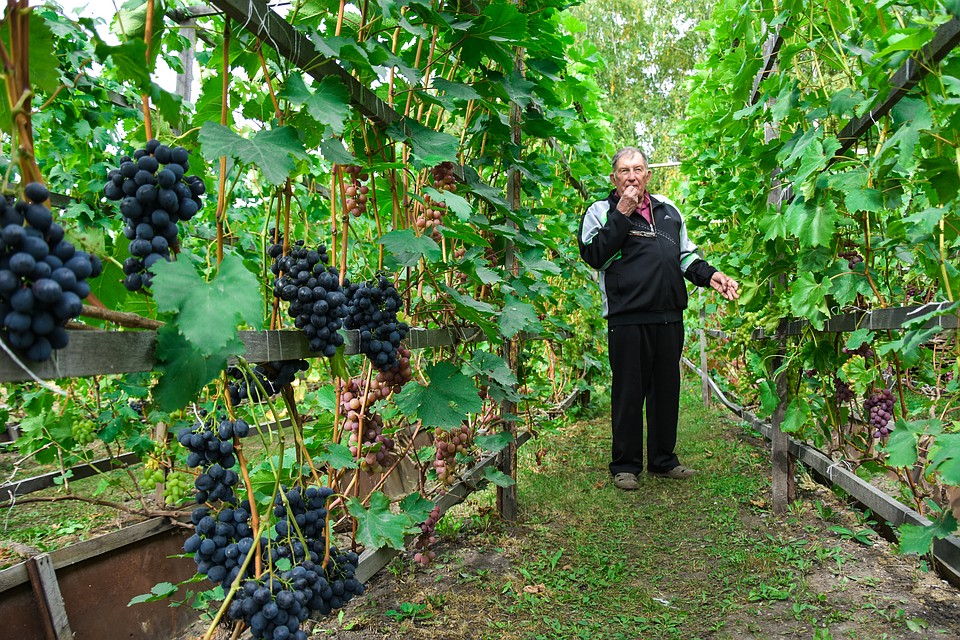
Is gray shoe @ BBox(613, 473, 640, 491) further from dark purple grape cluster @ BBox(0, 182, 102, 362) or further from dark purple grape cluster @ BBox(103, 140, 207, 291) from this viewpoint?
dark purple grape cluster @ BBox(0, 182, 102, 362)

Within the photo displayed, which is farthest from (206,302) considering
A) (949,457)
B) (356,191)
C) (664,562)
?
(664,562)

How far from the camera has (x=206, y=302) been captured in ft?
2.75

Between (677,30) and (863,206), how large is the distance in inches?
865

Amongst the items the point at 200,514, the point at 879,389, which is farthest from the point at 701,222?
the point at 200,514

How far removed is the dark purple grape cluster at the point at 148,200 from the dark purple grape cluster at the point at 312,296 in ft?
1.18

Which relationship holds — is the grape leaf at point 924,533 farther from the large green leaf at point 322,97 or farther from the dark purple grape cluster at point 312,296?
the large green leaf at point 322,97

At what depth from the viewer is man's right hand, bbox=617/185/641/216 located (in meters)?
3.57

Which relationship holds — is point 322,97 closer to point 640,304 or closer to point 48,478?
point 48,478

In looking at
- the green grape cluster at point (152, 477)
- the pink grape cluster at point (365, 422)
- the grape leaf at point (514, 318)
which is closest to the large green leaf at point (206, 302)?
the pink grape cluster at point (365, 422)

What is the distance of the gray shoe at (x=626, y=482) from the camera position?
3.67 metres

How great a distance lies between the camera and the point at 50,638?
1.86 m

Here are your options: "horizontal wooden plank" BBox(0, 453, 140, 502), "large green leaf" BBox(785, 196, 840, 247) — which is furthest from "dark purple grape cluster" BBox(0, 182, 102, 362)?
"horizontal wooden plank" BBox(0, 453, 140, 502)

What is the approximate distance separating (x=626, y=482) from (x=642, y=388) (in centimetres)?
57

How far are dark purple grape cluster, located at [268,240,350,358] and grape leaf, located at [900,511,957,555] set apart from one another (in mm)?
1526
